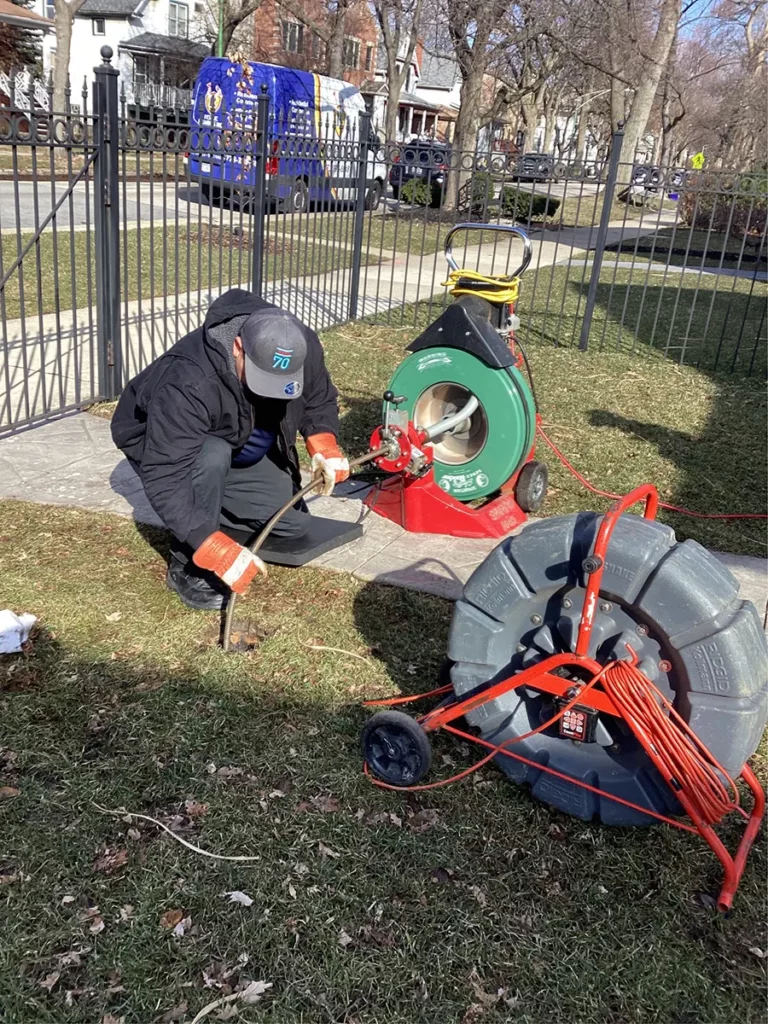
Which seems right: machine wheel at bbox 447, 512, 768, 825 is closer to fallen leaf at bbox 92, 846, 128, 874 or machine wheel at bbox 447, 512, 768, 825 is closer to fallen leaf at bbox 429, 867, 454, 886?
fallen leaf at bbox 429, 867, 454, 886

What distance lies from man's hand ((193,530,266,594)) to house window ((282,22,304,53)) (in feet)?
165

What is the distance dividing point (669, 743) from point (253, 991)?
51.0 inches

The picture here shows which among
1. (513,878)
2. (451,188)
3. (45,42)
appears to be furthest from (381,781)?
(45,42)

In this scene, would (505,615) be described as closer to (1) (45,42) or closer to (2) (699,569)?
(2) (699,569)

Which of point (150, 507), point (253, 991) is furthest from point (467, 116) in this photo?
point (253, 991)

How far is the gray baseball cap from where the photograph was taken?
3.35 metres

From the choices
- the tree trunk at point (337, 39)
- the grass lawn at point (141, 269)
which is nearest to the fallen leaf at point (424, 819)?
the grass lawn at point (141, 269)

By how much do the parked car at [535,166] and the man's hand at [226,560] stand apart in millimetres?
6585

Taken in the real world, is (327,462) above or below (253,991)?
above

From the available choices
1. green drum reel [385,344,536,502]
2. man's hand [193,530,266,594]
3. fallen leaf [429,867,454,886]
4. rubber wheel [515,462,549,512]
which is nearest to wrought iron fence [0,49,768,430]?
green drum reel [385,344,536,502]

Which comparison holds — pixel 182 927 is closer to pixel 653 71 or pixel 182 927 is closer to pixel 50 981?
pixel 50 981

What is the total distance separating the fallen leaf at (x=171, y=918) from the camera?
246cm

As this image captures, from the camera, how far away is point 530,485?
5.09 meters

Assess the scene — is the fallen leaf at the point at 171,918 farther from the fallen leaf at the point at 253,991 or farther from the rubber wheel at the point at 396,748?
the rubber wheel at the point at 396,748
